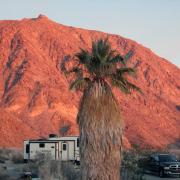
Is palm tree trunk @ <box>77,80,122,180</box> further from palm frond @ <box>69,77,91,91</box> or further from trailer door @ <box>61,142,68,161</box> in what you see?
trailer door @ <box>61,142,68,161</box>

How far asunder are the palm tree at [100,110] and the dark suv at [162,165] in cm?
1646

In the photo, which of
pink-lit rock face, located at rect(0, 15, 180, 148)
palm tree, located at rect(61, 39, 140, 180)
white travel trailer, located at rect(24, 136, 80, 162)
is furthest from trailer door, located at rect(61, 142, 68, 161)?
pink-lit rock face, located at rect(0, 15, 180, 148)

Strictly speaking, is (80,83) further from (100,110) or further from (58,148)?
(58,148)

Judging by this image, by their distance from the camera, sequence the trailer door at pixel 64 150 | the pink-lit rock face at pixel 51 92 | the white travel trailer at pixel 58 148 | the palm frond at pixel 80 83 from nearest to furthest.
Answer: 1. the palm frond at pixel 80 83
2. the white travel trailer at pixel 58 148
3. the trailer door at pixel 64 150
4. the pink-lit rock face at pixel 51 92

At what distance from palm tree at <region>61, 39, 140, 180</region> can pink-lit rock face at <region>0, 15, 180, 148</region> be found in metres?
68.2

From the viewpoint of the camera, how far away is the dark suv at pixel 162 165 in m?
31.4

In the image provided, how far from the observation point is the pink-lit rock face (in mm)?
96875

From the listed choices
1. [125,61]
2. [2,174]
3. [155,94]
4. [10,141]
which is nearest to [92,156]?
[125,61]

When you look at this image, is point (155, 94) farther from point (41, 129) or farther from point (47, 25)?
point (41, 129)

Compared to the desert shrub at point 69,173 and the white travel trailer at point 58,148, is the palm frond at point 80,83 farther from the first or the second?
the white travel trailer at point 58,148

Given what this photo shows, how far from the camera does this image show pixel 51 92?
344 ft

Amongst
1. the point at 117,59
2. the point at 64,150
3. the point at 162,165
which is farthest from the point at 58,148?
the point at 117,59

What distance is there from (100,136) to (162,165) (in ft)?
58.2

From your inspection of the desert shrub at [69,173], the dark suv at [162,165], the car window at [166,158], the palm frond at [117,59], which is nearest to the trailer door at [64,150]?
the dark suv at [162,165]
